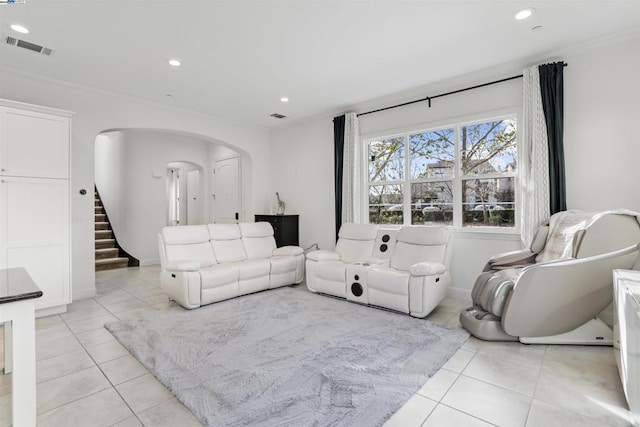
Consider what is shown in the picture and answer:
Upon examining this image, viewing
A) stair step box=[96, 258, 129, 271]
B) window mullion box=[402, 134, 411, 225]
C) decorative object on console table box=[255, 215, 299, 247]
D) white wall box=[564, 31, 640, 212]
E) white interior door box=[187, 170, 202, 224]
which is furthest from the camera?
white interior door box=[187, 170, 202, 224]

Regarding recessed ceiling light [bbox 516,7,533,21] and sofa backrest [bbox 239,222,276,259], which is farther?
sofa backrest [bbox 239,222,276,259]

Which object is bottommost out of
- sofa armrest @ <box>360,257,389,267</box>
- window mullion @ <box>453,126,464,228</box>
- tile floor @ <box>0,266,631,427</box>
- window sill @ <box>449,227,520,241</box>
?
tile floor @ <box>0,266,631,427</box>

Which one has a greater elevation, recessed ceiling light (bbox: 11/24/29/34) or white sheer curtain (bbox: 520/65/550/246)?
recessed ceiling light (bbox: 11/24/29/34)

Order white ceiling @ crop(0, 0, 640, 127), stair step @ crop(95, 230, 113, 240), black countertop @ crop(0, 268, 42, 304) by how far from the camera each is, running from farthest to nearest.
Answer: stair step @ crop(95, 230, 113, 240) < white ceiling @ crop(0, 0, 640, 127) < black countertop @ crop(0, 268, 42, 304)

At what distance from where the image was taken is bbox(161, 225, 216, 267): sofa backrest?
3.83 metres

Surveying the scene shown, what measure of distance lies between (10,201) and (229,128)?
3258mm

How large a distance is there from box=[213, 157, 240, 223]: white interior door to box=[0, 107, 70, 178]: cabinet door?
3440 mm

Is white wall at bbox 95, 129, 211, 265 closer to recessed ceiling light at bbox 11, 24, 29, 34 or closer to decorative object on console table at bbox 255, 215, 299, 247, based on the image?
decorative object on console table at bbox 255, 215, 299, 247

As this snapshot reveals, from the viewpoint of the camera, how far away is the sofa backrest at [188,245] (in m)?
3.83

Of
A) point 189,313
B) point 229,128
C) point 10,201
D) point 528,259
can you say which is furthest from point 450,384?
point 229,128

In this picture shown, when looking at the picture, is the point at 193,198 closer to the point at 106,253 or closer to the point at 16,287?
the point at 106,253

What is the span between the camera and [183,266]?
344 centimetres

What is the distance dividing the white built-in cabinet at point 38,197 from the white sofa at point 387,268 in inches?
115

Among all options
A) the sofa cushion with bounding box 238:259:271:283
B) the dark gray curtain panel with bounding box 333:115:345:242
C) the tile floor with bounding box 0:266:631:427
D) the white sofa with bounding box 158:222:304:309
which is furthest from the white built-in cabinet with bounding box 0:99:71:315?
the dark gray curtain panel with bounding box 333:115:345:242
